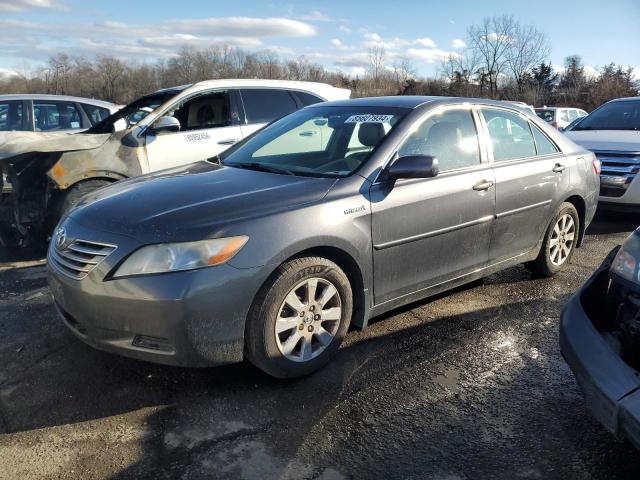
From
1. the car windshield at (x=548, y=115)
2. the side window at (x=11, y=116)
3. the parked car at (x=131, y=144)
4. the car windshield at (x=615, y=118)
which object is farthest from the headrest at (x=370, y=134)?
the car windshield at (x=548, y=115)

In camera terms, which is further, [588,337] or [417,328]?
[417,328]

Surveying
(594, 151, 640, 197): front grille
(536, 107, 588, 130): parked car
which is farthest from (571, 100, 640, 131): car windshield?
(536, 107, 588, 130): parked car

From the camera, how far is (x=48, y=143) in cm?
534

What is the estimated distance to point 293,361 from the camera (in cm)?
300

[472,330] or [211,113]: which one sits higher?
[211,113]

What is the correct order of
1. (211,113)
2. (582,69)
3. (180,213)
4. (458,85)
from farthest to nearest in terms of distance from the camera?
1. (458,85)
2. (582,69)
3. (211,113)
4. (180,213)

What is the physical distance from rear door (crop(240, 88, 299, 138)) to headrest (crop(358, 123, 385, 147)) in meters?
2.94

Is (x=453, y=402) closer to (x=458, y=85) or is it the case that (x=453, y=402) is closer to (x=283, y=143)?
(x=283, y=143)

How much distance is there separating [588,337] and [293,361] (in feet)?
4.98

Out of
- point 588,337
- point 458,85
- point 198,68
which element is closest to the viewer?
point 588,337

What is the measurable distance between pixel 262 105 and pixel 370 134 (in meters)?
3.41

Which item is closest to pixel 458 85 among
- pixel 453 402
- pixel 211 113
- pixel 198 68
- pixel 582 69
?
pixel 582 69

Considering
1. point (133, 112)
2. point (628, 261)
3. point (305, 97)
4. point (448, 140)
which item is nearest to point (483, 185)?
point (448, 140)

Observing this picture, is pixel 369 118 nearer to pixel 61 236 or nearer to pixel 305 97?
pixel 61 236
